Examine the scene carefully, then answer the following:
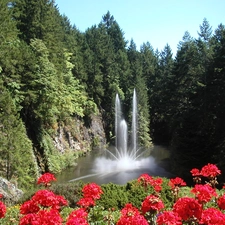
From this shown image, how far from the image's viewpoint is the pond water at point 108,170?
19.5 meters

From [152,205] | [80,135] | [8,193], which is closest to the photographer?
[152,205]

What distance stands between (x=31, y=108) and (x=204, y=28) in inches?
1203

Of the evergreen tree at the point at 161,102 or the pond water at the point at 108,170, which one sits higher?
the evergreen tree at the point at 161,102

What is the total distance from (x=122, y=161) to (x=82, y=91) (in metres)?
10.5

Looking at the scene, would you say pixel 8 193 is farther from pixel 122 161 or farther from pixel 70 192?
pixel 122 161

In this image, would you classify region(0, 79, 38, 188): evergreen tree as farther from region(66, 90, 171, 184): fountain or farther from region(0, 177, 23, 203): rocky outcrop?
region(66, 90, 171, 184): fountain

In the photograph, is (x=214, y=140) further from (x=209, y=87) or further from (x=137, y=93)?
(x=137, y=93)

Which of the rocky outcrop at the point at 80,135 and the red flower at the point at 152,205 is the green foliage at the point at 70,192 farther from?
the rocky outcrop at the point at 80,135

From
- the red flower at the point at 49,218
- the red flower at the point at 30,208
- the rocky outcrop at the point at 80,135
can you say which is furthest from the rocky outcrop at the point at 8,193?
the rocky outcrop at the point at 80,135

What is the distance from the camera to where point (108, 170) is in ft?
72.0

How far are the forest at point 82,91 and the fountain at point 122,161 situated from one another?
943 millimetres

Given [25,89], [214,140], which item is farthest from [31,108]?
[214,140]

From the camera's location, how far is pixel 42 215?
318 centimetres

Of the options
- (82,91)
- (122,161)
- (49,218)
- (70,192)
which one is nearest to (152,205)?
(49,218)
